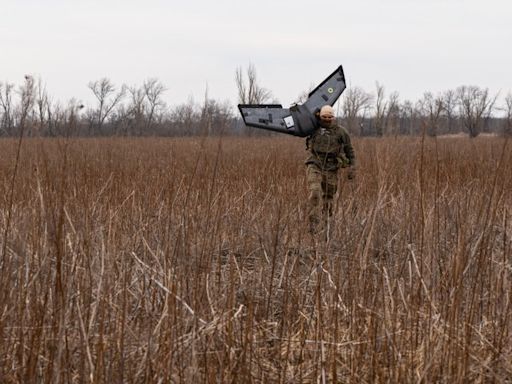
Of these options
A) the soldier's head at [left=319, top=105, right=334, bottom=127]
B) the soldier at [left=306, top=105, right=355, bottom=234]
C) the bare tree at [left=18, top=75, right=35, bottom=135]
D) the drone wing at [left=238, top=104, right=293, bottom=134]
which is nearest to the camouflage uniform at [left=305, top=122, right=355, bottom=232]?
the soldier at [left=306, top=105, right=355, bottom=234]

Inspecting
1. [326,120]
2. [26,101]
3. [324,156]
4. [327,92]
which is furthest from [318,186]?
[26,101]

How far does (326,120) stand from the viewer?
3850 millimetres

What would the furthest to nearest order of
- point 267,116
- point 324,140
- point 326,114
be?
point 324,140, point 326,114, point 267,116

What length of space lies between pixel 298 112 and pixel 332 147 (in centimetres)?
36

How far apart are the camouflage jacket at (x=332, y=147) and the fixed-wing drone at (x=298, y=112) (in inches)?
3.2

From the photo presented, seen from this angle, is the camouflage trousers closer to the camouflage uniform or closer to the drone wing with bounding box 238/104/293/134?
the camouflage uniform

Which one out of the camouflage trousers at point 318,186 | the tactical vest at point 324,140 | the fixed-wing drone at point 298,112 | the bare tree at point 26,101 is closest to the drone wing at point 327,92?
the fixed-wing drone at point 298,112

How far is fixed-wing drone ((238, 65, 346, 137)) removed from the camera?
3.60 m

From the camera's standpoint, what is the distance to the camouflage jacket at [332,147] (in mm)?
3936

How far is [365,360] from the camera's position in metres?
1.59

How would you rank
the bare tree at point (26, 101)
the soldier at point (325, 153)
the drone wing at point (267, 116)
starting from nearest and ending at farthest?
the bare tree at point (26, 101) → the drone wing at point (267, 116) → the soldier at point (325, 153)

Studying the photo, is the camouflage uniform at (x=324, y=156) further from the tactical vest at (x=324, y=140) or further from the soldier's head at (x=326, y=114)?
the soldier's head at (x=326, y=114)

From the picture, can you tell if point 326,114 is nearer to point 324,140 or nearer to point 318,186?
point 324,140

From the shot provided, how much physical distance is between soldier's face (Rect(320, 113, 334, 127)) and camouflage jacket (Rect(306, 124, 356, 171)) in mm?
42
